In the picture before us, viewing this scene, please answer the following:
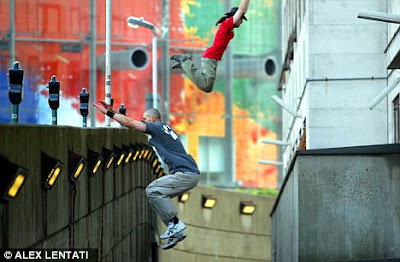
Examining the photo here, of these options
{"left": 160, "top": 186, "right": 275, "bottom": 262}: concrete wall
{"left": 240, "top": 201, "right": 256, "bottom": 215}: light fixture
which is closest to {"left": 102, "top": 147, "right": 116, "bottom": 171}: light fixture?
{"left": 160, "top": 186, "right": 275, "bottom": 262}: concrete wall

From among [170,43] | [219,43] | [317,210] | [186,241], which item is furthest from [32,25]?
[219,43]

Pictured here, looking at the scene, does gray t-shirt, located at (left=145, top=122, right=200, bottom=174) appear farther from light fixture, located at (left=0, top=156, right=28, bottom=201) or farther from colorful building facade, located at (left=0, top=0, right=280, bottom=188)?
colorful building facade, located at (left=0, top=0, right=280, bottom=188)

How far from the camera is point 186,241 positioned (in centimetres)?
5153

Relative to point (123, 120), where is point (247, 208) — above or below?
below

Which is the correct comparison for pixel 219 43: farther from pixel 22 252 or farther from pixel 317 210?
pixel 317 210

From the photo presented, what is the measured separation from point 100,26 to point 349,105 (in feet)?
121

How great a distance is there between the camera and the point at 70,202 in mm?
18719

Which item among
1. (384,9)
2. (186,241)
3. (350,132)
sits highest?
(384,9)

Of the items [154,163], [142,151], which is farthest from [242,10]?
[154,163]

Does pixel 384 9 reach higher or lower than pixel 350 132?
higher

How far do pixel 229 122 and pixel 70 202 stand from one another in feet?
174

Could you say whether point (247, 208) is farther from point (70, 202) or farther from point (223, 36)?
point (223, 36)

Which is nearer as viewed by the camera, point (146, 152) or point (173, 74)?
point (146, 152)

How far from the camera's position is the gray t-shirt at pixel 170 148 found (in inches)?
824
